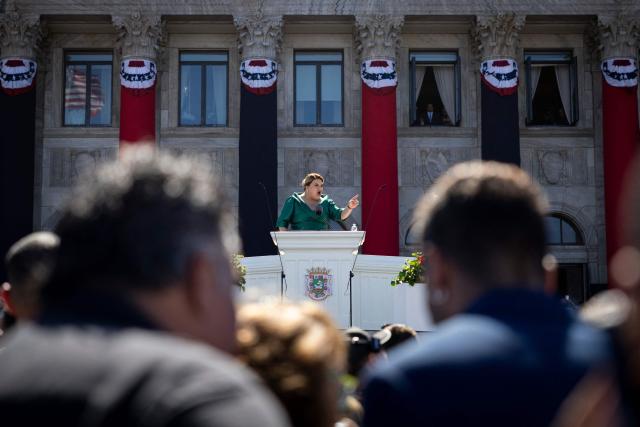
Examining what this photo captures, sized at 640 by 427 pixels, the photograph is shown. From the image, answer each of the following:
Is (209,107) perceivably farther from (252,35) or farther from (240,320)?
(240,320)

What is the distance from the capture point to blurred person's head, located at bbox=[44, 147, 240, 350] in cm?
171

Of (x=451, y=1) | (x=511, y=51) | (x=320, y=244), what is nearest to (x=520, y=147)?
(x=511, y=51)

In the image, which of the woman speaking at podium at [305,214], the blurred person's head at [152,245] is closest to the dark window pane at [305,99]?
the woman speaking at podium at [305,214]

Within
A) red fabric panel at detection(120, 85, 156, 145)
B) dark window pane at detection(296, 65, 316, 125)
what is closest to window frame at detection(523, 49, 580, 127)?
dark window pane at detection(296, 65, 316, 125)

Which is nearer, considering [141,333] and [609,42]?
[141,333]

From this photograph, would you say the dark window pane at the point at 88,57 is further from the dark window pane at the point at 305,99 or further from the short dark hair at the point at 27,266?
the short dark hair at the point at 27,266

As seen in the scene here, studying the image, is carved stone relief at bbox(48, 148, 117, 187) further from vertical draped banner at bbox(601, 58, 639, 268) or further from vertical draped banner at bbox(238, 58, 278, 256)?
vertical draped banner at bbox(601, 58, 639, 268)

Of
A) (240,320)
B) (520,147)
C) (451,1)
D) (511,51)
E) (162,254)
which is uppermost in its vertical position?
(451,1)

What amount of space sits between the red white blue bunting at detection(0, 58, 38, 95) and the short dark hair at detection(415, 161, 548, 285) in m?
23.1

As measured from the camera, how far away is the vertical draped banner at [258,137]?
2331 centimetres

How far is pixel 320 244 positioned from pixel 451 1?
1325cm

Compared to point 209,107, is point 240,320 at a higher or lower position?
lower

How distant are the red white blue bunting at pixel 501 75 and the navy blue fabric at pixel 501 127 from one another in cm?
16

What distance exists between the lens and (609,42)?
24.2 m
